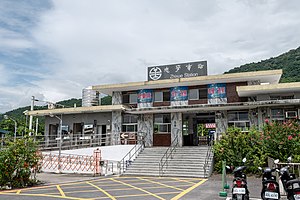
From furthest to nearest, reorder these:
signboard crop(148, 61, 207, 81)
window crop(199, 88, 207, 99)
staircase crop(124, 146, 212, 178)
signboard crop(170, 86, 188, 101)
→ signboard crop(148, 61, 207, 81), signboard crop(170, 86, 188, 101), window crop(199, 88, 207, 99), staircase crop(124, 146, 212, 178)

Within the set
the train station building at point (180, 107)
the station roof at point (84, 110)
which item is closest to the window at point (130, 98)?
the train station building at point (180, 107)

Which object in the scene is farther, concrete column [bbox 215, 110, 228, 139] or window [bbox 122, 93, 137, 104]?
window [bbox 122, 93, 137, 104]

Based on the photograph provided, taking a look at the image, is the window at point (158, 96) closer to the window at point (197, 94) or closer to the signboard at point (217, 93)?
the window at point (197, 94)

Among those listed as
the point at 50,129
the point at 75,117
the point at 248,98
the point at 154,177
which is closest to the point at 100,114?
the point at 75,117

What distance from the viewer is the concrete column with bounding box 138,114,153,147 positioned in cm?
2205

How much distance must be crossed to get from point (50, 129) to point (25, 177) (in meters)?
14.3

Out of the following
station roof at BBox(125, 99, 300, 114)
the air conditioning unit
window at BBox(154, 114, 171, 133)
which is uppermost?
station roof at BBox(125, 99, 300, 114)

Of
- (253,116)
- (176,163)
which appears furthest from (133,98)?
(253,116)

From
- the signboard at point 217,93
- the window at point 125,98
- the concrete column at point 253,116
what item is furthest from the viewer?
the window at point 125,98

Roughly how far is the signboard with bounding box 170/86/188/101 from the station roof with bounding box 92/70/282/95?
516 millimetres

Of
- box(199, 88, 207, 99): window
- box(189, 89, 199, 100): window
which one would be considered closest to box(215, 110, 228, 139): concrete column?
box(199, 88, 207, 99): window

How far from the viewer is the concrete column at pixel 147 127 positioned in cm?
2205

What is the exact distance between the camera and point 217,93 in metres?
20.4

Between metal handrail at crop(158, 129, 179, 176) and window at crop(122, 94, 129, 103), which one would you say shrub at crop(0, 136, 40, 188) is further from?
window at crop(122, 94, 129, 103)
